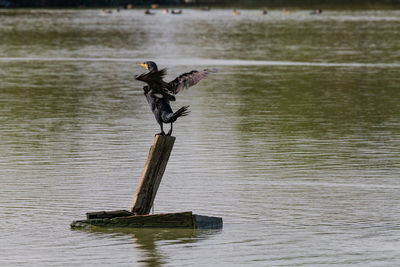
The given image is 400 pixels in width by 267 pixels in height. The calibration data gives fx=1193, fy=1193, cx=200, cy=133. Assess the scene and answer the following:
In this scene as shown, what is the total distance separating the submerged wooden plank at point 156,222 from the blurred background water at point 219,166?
0.43 feet

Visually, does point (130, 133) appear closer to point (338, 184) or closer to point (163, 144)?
point (338, 184)

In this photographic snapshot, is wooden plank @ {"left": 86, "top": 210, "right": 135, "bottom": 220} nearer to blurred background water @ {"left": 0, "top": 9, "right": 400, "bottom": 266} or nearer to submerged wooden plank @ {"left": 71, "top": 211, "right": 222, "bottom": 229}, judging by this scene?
submerged wooden plank @ {"left": 71, "top": 211, "right": 222, "bottom": 229}

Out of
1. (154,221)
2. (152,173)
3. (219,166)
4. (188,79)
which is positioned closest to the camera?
(154,221)

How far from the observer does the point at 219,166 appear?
19.1 m

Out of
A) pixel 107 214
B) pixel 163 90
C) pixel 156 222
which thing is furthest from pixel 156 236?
pixel 163 90

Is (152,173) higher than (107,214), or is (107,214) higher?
(152,173)

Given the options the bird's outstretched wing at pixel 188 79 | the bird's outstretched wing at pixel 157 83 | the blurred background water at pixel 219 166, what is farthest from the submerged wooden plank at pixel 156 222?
the bird's outstretched wing at pixel 188 79

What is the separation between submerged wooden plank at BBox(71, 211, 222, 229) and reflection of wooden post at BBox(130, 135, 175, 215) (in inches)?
9.7

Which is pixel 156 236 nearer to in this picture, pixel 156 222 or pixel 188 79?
pixel 156 222

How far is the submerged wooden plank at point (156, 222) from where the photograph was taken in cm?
1401

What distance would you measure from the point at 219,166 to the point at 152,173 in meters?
5.01

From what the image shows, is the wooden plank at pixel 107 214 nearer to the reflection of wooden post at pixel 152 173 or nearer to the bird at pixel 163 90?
the reflection of wooden post at pixel 152 173

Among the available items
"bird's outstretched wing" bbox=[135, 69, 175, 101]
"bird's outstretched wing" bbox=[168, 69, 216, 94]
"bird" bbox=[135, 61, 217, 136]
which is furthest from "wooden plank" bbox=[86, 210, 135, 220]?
"bird's outstretched wing" bbox=[168, 69, 216, 94]

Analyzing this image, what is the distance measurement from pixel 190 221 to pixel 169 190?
2.92m
